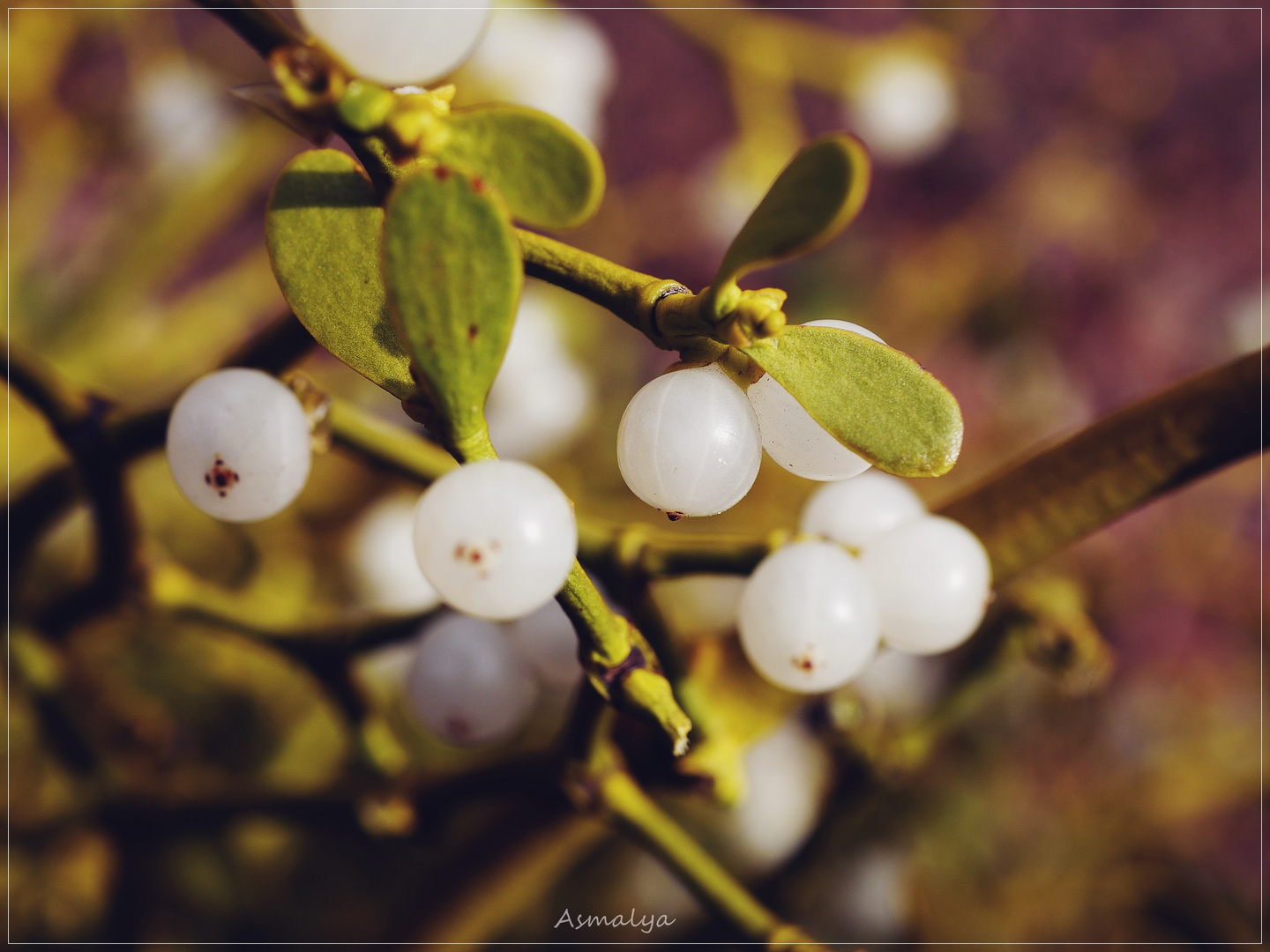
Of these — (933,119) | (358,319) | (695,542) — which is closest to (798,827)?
(695,542)

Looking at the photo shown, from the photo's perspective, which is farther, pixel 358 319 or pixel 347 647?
pixel 347 647

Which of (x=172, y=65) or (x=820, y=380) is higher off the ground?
(x=820, y=380)

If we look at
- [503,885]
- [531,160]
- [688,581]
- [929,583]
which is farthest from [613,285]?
[688,581]

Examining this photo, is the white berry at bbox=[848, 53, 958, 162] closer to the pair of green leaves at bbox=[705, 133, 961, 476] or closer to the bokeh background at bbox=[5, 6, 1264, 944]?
the bokeh background at bbox=[5, 6, 1264, 944]

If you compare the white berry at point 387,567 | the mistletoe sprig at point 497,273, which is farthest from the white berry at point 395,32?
the white berry at point 387,567

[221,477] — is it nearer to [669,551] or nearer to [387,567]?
[669,551]

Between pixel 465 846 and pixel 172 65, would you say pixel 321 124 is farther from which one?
pixel 172 65

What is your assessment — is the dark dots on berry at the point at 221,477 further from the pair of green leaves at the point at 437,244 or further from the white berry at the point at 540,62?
the white berry at the point at 540,62

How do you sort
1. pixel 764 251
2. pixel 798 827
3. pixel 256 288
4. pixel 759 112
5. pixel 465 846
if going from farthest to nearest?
pixel 759 112 < pixel 256 288 < pixel 798 827 < pixel 465 846 < pixel 764 251
